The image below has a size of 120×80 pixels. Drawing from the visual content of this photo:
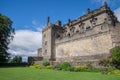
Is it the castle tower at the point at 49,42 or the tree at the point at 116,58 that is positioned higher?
the castle tower at the point at 49,42

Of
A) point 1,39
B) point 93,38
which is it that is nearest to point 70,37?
point 93,38

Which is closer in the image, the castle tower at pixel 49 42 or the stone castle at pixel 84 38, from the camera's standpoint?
the stone castle at pixel 84 38

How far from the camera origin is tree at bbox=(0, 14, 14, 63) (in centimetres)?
4009

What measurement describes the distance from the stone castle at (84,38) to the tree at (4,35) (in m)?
11.0

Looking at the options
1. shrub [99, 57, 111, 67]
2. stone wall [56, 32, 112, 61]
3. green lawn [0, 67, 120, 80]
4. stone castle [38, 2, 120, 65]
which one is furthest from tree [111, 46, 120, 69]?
stone wall [56, 32, 112, 61]

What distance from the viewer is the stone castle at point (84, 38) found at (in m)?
28.0

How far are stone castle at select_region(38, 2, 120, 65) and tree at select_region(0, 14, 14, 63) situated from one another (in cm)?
1104

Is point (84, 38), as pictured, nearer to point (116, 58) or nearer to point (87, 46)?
point (87, 46)

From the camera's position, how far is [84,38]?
33531mm

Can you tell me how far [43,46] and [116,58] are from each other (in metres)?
30.6

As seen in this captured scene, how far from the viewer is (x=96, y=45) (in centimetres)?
3027

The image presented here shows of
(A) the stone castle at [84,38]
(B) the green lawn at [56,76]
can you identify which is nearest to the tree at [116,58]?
(A) the stone castle at [84,38]

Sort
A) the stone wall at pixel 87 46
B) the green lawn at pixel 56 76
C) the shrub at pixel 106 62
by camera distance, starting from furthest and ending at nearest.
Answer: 1. the stone wall at pixel 87 46
2. the shrub at pixel 106 62
3. the green lawn at pixel 56 76

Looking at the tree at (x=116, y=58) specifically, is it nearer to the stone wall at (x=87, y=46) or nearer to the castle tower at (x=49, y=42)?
the stone wall at (x=87, y=46)
